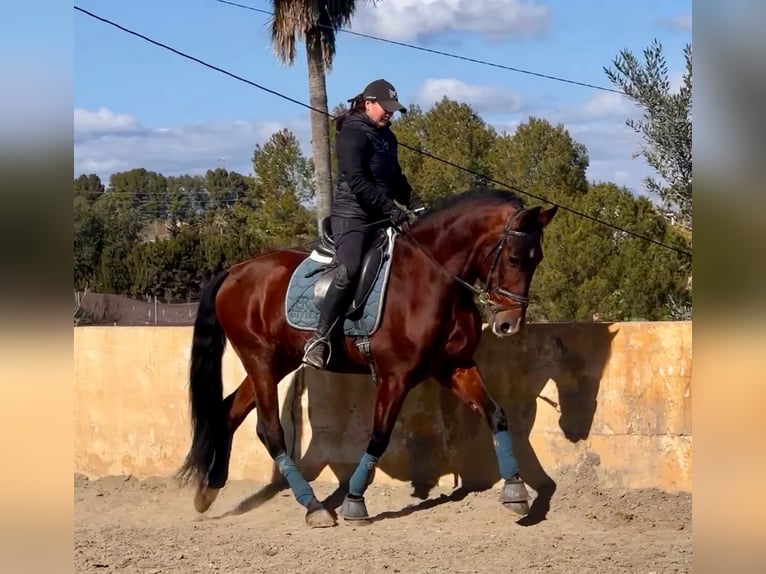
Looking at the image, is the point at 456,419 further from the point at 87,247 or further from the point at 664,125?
the point at 87,247

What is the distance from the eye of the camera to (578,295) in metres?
18.9

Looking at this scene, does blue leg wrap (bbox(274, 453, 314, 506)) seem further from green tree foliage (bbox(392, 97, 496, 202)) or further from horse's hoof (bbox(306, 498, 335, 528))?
green tree foliage (bbox(392, 97, 496, 202))

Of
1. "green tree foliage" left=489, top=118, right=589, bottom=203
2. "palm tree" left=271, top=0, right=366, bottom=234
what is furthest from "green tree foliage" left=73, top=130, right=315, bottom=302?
"palm tree" left=271, top=0, right=366, bottom=234

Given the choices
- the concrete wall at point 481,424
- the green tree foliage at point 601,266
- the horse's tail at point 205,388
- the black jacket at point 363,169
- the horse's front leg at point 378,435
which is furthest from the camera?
the green tree foliage at point 601,266

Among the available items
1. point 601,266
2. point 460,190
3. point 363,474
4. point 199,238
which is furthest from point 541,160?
point 363,474

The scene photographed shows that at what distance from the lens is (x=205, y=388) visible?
823 cm

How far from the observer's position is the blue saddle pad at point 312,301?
7.22 m

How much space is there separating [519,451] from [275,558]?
247 cm

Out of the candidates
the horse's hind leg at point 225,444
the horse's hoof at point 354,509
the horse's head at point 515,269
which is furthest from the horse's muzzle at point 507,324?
the horse's hind leg at point 225,444

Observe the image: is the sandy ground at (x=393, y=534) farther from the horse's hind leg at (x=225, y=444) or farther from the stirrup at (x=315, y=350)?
the stirrup at (x=315, y=350)

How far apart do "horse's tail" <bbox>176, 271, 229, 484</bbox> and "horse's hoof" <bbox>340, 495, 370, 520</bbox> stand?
1.47 meters

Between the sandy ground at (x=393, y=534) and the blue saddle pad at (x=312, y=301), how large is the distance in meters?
1.48
